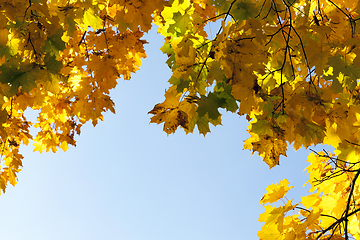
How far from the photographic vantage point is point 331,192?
3209mm

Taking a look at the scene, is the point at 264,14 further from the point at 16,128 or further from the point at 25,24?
the point at 16,128

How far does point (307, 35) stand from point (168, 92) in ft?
3.65

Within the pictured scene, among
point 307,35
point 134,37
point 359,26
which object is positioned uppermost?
point 134,37

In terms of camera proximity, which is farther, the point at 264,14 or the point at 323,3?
the point at 323,3

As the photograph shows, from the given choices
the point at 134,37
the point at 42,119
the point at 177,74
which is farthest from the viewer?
the point at 42,119

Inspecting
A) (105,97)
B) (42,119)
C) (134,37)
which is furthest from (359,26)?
(42,119)

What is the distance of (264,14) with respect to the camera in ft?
7.01

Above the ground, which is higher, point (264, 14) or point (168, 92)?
point (264, 14)

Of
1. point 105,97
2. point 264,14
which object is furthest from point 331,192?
point 105,97

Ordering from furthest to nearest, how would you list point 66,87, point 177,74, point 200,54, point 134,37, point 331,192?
point 66,87 → point 134,37 → point 331,192 → point 200,54 → point 177,74

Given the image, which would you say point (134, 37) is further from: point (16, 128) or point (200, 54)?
point (16, 128)

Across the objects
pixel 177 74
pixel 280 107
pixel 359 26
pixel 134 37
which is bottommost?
pixel 177 74

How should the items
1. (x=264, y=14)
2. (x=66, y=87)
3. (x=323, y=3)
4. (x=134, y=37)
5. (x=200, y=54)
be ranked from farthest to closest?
(x=66, y=87), (x=134, y=37), (x=323, y=3), (x=264, y=14), (x=200, y=54)

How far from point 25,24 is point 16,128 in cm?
279
